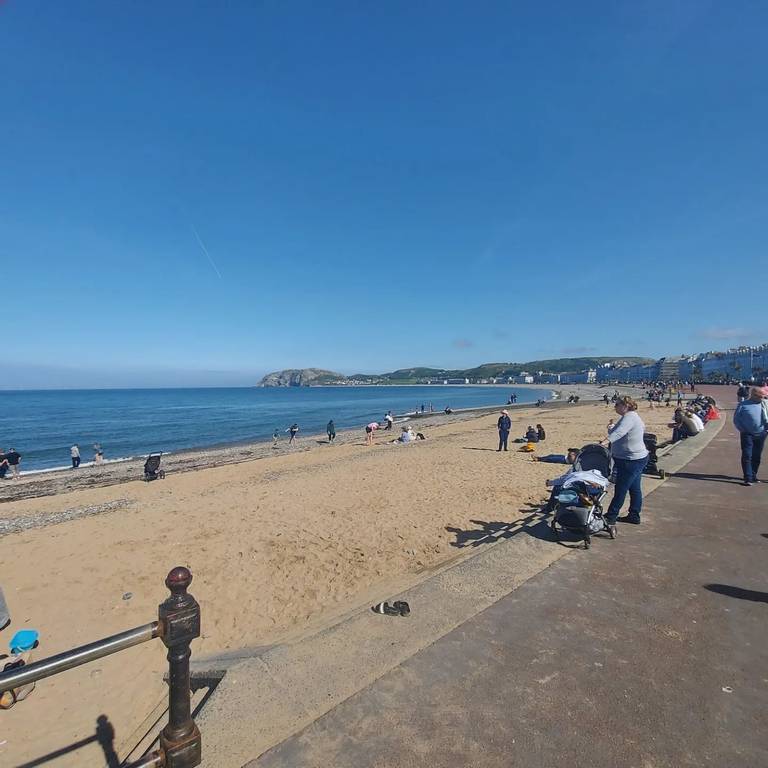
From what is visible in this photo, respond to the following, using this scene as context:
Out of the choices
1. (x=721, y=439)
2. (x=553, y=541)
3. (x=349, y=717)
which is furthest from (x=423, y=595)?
(x=721, y=439)

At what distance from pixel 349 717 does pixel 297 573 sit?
4.54 metres

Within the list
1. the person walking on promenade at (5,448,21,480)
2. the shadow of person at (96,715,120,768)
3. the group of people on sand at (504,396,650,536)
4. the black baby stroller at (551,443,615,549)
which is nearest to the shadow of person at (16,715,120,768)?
the shadow of person at (96,715,120,768)

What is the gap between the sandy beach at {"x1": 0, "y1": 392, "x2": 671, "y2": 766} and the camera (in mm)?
4426

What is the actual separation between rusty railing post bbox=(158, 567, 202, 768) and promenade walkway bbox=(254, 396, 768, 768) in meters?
0.45

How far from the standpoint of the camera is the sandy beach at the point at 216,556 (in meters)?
4.43

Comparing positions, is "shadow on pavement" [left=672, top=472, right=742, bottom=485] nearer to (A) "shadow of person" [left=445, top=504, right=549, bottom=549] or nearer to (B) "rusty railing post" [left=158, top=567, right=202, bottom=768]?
(A) "shadow of person" [left=445, top=504, right=549, bottom=549]

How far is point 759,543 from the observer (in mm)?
5148

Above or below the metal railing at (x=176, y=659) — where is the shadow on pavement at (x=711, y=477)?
below

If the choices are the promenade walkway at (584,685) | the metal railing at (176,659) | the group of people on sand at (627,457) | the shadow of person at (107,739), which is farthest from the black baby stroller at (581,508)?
the shadow of person at (107,739)

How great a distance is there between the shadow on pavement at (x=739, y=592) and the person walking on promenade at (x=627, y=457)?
1372 mm

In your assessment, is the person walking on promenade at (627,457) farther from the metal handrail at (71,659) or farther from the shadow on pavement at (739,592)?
the metal handrail at (71,659)

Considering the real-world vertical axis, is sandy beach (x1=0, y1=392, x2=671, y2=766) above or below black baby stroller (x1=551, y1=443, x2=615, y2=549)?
below

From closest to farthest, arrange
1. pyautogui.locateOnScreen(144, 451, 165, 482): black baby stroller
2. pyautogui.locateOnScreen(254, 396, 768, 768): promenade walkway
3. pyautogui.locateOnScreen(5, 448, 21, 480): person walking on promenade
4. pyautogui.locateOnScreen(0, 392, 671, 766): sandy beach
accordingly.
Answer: pyautogui.locateOnScreen(254, 396, 768, 768): promenade walkway < pyautogui.locateOnScreen(0, 392, 671, 766): sandy beach < pyautogui.locateOnScreen(144, 451, 165, 482): black baby stroller < pyautogui.locateOnScreen(5, 448, 21, 480): person walking on promenade

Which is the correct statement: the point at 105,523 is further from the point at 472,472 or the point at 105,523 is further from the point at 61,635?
the point at 472,472
